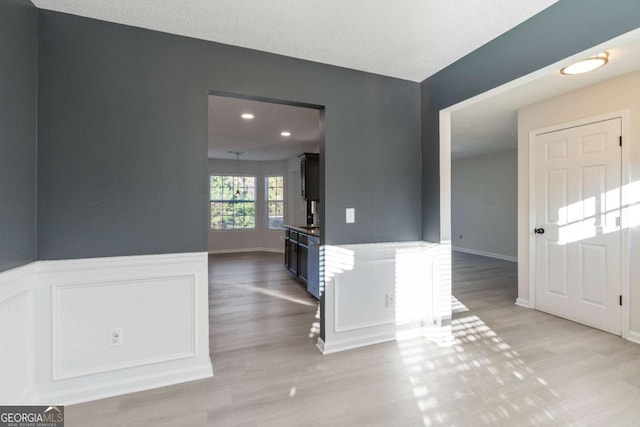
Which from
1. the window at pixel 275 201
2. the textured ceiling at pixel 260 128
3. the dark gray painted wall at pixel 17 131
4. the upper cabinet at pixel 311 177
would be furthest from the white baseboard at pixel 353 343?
the window at pixel 275 201

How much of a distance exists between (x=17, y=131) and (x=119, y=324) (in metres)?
1.31

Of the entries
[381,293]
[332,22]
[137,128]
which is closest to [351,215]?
[381,293]

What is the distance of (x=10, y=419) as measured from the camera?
1595 mm

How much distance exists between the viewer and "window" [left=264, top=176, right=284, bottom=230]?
28.1ft

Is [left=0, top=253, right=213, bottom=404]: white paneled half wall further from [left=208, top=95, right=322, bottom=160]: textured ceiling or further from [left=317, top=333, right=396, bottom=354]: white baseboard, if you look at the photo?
[left=208, top=95, right=322, bottom=160]: textured ceiling

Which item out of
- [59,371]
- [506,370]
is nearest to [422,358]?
[506,370]

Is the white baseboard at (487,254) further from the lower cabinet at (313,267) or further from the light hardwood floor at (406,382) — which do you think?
the lower cabinet at (313,267)

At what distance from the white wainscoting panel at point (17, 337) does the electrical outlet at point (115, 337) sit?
1.29 feet

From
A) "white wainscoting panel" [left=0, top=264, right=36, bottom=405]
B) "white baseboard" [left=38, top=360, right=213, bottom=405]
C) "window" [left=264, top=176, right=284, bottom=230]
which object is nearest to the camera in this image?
"white wainscoting panel" [left=0, top=264, right=36, bottom=405]

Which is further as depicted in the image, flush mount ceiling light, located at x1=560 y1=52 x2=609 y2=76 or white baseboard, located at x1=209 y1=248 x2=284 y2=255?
white baseboard, located at x1=209 y1=248 x2=284 y2=255

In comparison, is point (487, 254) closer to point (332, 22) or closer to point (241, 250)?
point (241, 250)

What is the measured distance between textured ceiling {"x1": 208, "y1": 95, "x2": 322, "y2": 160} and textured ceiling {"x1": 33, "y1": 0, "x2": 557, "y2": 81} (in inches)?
32.0

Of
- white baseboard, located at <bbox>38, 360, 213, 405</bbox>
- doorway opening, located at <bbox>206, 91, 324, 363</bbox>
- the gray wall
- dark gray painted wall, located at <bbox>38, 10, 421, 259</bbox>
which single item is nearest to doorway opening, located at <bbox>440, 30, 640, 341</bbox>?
dark gray painted wall, located at <bbox>38, 10, 421, 259</bbox>

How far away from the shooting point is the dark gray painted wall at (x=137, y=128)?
189cm
